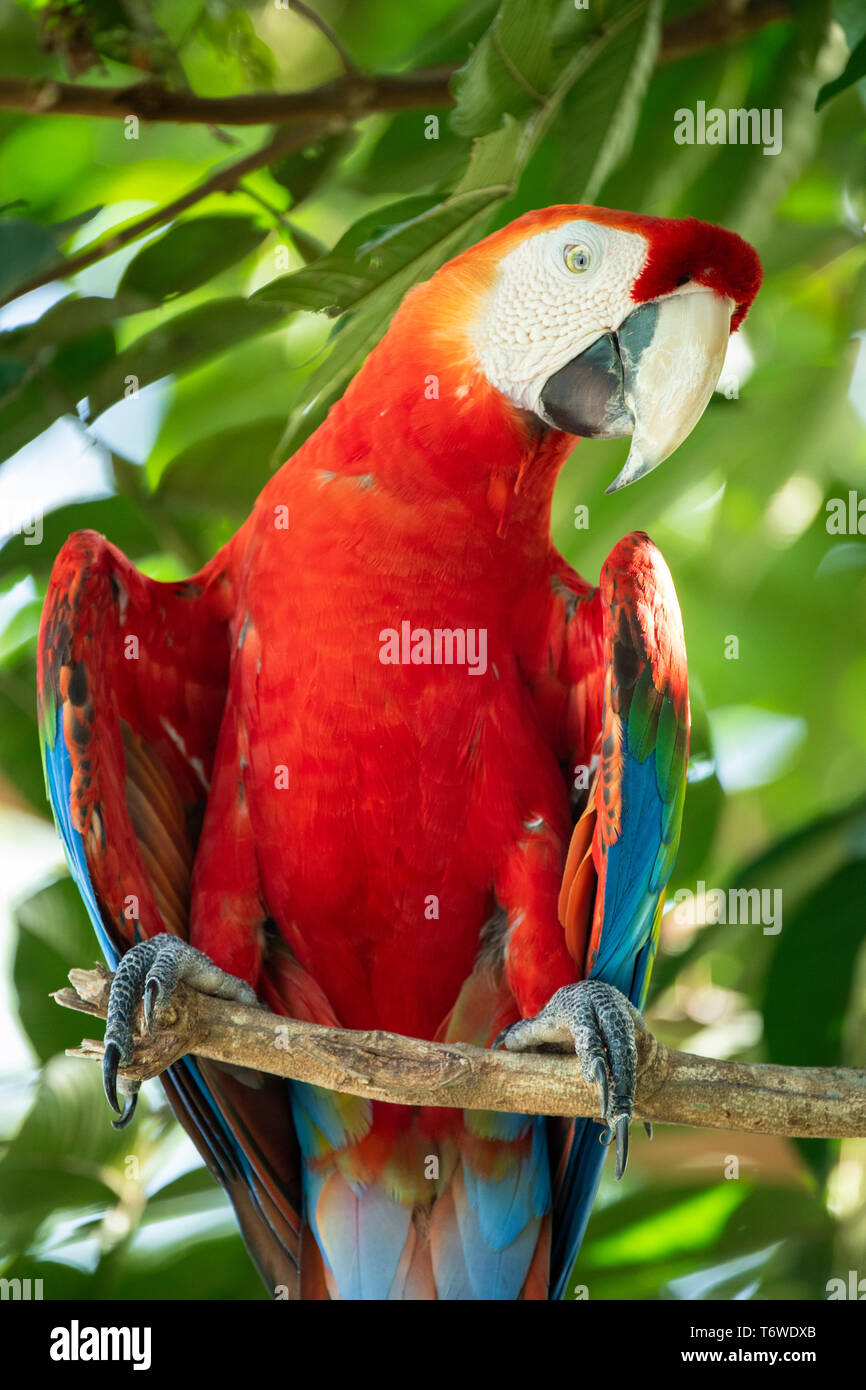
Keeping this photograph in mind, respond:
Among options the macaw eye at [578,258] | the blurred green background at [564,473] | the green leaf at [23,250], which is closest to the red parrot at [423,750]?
the macaw eye at [578,258]

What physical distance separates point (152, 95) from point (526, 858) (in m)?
0.98

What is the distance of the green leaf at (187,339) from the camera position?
1384 millimetres

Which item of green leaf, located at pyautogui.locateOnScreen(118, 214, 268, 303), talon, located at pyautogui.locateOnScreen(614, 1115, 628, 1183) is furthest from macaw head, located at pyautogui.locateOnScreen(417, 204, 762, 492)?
talon, located at pyautogui.locateOnScreen(614, 1115, 628, 1183)

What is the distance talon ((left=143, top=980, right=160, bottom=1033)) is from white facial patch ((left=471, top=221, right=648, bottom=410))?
0.61 meters

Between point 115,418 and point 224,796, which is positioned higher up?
point 115,418

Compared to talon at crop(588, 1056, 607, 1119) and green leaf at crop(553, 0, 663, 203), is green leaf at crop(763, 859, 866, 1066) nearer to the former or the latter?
talon at crop(588, 1056, 607, 1119)

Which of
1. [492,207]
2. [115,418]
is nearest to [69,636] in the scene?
[115,418]

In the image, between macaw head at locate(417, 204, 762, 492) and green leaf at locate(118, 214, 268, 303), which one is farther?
green leaf at locate(118, 214, 268, 303)

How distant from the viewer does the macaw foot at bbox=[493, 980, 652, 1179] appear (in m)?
0.95

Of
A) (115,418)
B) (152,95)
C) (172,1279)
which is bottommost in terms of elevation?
(172,1279)
